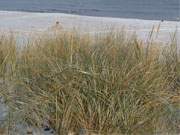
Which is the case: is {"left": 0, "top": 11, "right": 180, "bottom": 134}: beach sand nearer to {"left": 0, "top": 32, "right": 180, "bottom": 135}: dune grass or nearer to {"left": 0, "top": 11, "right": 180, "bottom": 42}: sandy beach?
{"left": 0, "top": 11, "right": 180, "bottom": 42}: sandy beach

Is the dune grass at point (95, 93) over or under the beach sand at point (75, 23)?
over

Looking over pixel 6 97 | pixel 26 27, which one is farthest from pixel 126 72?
pixel 26 27

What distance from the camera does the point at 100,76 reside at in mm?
5031

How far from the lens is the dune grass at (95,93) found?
494cm

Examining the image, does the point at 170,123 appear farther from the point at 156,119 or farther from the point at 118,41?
the point at 118,41

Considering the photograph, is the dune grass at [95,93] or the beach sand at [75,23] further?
the beach sand at [75,23]

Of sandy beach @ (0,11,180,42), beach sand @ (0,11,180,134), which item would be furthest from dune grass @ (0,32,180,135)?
sandy beach @ (0,11,180,42)

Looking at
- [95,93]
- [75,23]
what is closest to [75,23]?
[75,23]

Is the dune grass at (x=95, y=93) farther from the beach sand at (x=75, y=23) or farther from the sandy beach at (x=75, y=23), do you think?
the sandy beach at (x=75, y=23)

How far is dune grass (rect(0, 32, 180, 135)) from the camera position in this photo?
494 cm

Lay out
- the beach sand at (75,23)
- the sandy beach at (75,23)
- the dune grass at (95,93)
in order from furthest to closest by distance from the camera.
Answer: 1. the sandy beach at (75,23)
2. the beach sand at (75,23)
3. the dune grass at (95,93)

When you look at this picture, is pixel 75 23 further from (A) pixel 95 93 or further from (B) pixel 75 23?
(A) pixel 95 93

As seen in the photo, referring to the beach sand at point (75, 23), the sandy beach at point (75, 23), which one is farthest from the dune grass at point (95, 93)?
the sandy beach at point (75, 23)

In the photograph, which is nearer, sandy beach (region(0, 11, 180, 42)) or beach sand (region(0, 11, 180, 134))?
beach sand (region(0, 11, 180, 134))
